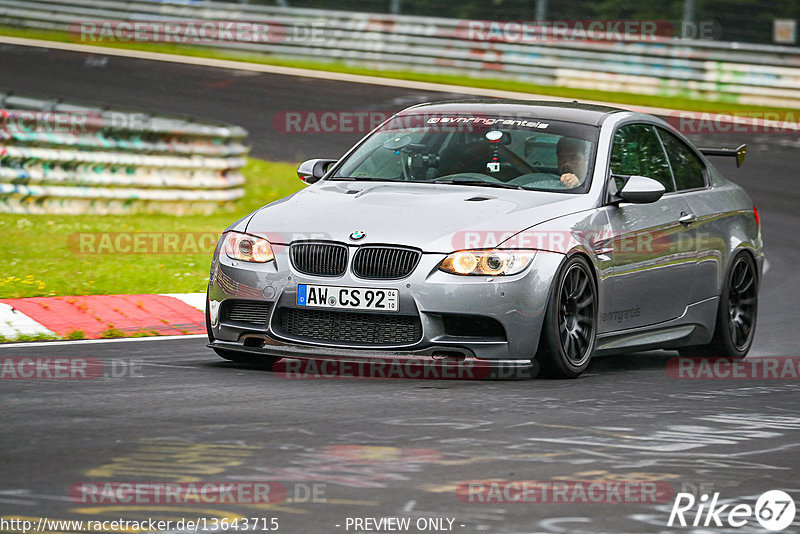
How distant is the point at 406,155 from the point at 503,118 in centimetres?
61

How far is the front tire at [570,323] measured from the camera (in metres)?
7.69

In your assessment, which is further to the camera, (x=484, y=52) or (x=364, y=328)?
(x=484, y=52)

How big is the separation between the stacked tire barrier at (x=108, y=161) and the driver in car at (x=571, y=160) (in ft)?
24.2

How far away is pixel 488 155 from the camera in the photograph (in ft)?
28.4

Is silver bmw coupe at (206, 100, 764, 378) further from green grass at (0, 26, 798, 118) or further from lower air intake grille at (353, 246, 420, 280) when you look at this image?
green grass at (0, 26, 798, 118)

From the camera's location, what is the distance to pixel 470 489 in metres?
5.08

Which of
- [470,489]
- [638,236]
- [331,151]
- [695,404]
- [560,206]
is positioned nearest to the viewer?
[470,489]

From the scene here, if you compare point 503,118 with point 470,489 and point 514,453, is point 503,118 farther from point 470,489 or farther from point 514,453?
point 470,489

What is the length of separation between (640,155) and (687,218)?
0.48 metres

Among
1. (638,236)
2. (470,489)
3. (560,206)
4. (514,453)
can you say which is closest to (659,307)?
(638,236)

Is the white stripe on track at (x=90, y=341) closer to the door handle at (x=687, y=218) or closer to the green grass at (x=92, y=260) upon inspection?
the green grass at (x=92, y=260)

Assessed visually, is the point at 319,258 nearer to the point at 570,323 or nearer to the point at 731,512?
the point at 570,323

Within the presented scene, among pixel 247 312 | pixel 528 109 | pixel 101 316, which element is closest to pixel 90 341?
pixel 101 316

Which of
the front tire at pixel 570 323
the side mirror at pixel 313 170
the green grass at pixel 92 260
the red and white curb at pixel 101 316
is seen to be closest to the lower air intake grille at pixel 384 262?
the front tire at pixel 570 323
